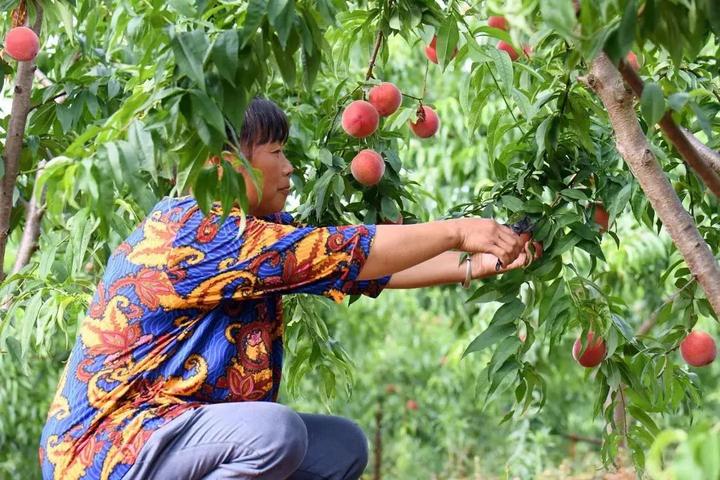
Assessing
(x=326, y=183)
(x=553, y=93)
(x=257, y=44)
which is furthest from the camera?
(x=326, y=183)

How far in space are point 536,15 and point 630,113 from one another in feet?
0.90

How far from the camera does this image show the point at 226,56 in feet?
5.15

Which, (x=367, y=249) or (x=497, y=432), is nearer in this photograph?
(x=367, y=249)

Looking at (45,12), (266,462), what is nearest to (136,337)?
(266,462)

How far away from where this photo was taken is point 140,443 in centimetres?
198

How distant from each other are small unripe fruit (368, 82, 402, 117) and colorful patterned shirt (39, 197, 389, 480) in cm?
46

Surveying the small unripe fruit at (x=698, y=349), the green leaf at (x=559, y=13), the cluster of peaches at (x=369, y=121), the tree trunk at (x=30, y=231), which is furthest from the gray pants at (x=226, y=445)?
the tree trunk at (x=30, y=231)

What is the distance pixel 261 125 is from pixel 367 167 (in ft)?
1.06

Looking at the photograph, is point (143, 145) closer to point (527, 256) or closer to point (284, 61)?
point (284, 61)

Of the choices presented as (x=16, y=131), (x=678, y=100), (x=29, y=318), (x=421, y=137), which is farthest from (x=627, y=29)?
(x=16, y=131)

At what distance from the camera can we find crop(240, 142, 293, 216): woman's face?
2115 mm

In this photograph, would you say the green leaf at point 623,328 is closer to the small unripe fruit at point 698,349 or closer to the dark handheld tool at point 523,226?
the small unripe fruit at point 698,349

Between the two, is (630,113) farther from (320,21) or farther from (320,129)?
(320,129)

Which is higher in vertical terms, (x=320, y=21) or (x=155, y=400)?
(x=320, y=21)
